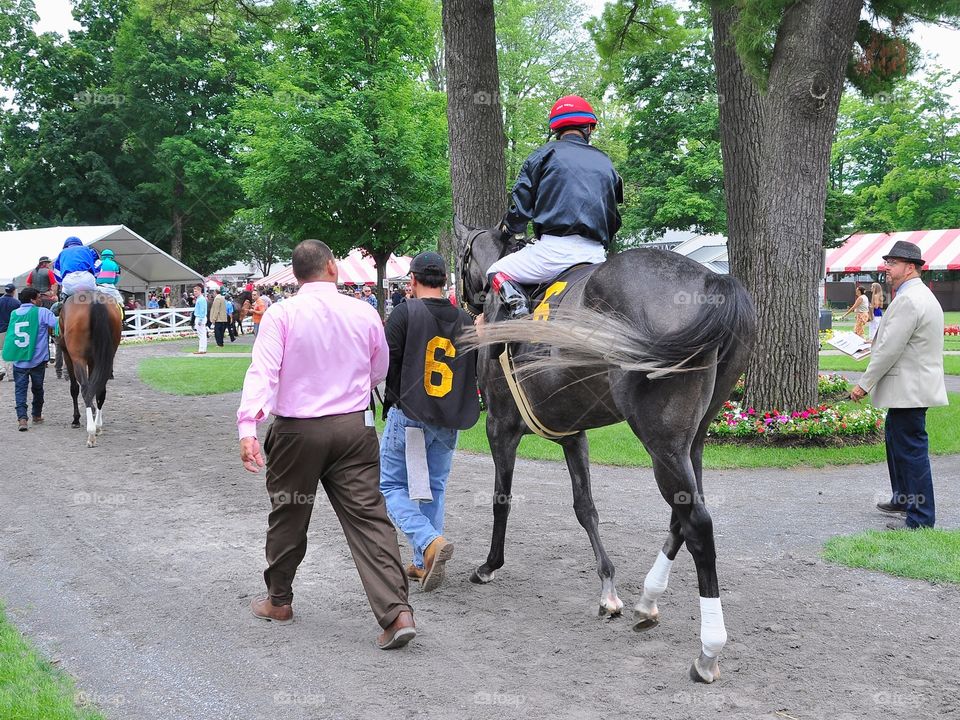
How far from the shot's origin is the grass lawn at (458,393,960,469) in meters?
8.77

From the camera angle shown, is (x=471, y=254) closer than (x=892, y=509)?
Yes

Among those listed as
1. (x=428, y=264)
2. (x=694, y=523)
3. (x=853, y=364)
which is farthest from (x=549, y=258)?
(x=853, y=364)

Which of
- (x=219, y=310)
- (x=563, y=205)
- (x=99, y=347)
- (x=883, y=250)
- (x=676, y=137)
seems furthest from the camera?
(x=883, y=250)

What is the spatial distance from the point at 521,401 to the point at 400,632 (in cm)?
155

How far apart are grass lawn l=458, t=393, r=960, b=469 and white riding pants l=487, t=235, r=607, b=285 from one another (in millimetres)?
4184

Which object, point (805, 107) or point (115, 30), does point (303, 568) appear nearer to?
point (805, 107)

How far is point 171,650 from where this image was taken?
Result: 421 cm

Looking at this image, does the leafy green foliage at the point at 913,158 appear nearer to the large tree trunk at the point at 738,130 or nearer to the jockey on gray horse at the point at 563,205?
the large tree trunk at the point at 738,130

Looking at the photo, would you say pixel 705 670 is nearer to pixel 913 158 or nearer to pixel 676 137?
pixel 676 137

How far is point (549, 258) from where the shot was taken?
16.3 feet

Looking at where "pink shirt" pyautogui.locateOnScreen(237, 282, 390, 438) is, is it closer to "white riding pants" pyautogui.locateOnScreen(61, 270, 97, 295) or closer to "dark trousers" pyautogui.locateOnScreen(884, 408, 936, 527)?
"dark trousers" pyautogui.locateOnScreen(884, 408, 936, 527)

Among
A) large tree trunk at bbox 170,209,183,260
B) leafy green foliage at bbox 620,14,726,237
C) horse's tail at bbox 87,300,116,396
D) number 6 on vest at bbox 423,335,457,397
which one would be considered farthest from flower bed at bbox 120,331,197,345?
number 6 on vest at bbox 423,335,457,397

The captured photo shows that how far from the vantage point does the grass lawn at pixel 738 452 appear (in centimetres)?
877

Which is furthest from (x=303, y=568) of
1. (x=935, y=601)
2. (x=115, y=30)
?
(x=115, y=30)
